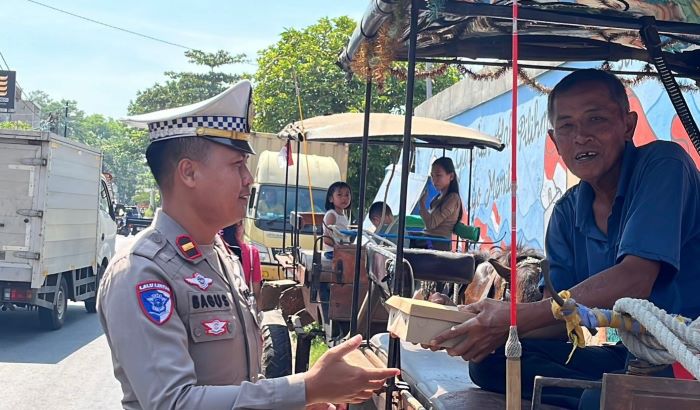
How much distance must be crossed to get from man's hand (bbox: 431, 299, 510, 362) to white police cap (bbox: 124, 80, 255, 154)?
0.87 metres

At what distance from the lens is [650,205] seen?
264 centimetres

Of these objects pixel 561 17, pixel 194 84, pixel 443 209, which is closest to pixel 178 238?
pixel 561 17

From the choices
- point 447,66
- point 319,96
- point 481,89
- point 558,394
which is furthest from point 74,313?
point 558,394

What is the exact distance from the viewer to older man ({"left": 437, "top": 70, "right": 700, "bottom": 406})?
2.58m

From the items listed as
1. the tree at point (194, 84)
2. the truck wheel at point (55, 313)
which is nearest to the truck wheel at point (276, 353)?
the truck wheel at point (55, 313)

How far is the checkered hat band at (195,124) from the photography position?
2402mm

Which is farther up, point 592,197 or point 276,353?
point 592,197

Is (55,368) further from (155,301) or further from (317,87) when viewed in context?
(317,87)

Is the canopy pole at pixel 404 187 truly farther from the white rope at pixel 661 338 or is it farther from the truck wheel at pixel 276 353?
the truck wheel at pixel 276 353

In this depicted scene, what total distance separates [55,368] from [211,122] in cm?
783

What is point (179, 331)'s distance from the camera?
2072 millimetres

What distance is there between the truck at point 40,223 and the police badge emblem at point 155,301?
388 inches

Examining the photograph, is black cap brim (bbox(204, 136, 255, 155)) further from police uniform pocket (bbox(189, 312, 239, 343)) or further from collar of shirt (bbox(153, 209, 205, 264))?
police uniform pocket (bbox(189, 312, 239, 343))

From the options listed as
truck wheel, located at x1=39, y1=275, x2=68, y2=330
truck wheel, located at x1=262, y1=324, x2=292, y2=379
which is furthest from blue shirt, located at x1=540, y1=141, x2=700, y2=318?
truck wheel, located at x1=39, y1=275, x2=68, y2=330
